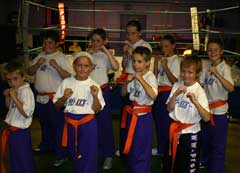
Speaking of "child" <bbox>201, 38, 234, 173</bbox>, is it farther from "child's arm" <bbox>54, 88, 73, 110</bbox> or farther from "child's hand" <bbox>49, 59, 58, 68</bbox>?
"child's hand" <bbox>49, 59, 58, 68</bbox>

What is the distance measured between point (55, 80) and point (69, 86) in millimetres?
634

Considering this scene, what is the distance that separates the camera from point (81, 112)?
229 cm

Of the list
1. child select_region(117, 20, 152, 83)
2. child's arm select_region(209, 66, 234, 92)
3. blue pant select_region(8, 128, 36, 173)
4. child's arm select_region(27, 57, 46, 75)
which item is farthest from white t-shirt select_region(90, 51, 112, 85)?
child's arm select_region(209, 66, 234, 92)

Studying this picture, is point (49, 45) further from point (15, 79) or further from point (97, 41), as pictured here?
point (15, 79)

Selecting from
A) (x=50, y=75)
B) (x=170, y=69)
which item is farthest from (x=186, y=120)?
(x=50, y=75)

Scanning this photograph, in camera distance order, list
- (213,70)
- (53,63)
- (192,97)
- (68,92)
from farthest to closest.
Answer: (53,63)
(213,70)
(68,92)
(192,97)

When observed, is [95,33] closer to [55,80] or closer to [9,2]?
[55,80]

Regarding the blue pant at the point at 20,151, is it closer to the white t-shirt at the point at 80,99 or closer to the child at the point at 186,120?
the white t-shirt at the point at 80,99

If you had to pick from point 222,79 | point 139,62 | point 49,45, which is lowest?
point 222,79

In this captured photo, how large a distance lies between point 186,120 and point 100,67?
2.89 ft

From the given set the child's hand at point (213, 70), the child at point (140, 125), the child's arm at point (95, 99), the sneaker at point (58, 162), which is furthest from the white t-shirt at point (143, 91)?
the sneaker at point (58, 162)

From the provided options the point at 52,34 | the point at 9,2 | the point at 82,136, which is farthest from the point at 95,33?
the point at 9,2

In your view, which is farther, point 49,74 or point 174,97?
point 49,74

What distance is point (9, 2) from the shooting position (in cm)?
1002
